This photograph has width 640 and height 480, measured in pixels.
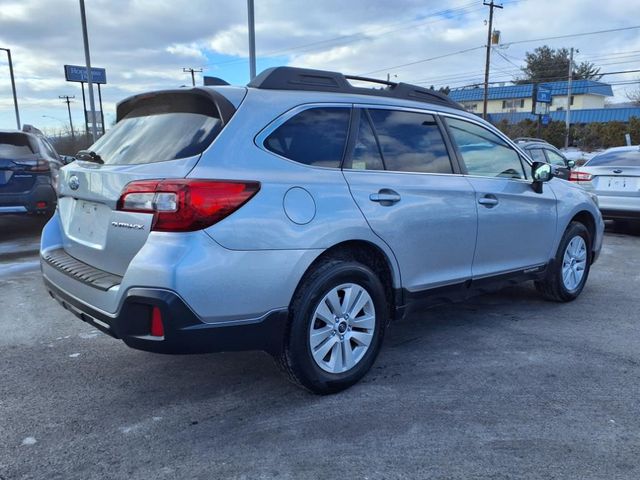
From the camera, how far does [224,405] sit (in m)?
3.15

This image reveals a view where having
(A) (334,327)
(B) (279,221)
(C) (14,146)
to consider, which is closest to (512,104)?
(C) (14,146)

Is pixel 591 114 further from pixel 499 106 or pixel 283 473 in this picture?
pixel 283 473

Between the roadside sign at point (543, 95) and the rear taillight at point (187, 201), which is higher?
the roadside sign at point (543, 95)

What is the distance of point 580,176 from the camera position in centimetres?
916

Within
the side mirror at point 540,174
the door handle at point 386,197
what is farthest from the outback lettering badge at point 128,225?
the side mirror at point 540,174

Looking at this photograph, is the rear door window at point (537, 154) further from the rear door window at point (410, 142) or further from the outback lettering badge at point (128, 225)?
the outback lettering badge at point (128, 225)

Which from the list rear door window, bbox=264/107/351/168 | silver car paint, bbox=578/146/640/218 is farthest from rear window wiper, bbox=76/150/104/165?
silver car paint, bbox=578/146/640/218

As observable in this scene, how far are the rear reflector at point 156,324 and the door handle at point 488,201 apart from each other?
251cm

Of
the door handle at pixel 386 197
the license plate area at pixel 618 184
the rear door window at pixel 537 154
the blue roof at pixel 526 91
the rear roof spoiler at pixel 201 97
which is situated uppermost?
the blue roof at pixel 526 91

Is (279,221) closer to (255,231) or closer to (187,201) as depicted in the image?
(255,231)

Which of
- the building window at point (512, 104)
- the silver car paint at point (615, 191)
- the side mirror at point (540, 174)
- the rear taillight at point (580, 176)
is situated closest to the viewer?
the side mirror at point (540, 174)

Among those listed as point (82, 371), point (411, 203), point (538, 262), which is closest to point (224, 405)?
point (82, 371)

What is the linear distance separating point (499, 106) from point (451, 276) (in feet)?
244

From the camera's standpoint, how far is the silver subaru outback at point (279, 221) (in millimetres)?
2666
